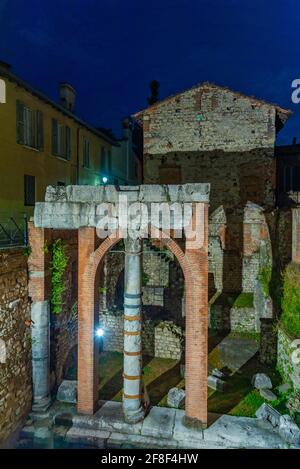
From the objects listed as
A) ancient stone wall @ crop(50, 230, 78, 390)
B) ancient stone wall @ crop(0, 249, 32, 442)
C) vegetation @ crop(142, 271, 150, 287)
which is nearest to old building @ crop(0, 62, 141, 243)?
ancient stone wall @ crop(50, 230, 78, 390)

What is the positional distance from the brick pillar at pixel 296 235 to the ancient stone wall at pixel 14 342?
32.8 ft

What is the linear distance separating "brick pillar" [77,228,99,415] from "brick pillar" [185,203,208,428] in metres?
2.44

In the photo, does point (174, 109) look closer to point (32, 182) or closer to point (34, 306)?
point (32, 182)

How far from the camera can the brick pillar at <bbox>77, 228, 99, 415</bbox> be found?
757 cm

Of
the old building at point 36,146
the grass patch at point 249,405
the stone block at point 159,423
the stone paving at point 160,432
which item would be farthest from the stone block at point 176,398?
the old building at point 36,146

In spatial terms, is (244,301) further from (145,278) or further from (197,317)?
(197,317)

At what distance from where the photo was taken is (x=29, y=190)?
13844 millimetres

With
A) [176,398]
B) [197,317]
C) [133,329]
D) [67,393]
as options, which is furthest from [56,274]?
[176,398]

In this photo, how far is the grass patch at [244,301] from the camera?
14188 millimetres

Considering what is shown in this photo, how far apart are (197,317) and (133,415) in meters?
2.95

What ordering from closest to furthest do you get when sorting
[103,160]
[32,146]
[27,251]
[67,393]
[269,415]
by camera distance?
[269,415] → [27,251] → [67,393] → [32,146] → [103,160]

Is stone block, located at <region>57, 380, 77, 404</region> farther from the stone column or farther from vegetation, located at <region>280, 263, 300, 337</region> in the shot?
vegetation, located at <region>280, 263, 300, 337</region>

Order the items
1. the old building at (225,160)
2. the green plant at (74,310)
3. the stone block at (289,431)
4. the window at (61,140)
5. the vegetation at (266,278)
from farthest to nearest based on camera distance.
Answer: the old building at (225,160) < the window at (61,140) < the vegetation at (266,278) < the green plant at (74,310) < the stone block at (289,431)

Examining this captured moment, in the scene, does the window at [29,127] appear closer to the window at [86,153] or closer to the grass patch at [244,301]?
the window at [86,153]
